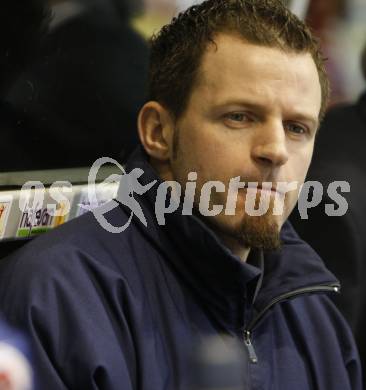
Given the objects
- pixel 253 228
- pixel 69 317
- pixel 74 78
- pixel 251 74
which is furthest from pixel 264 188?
pixel 74 78

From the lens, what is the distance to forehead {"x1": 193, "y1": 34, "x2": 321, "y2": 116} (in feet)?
4.53

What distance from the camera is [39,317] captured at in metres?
1.16

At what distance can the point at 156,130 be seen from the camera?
4.82 feet

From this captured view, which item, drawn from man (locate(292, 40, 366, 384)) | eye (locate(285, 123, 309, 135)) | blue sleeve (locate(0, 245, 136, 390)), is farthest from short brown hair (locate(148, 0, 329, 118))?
man (locate(292, 40, 366, 384))

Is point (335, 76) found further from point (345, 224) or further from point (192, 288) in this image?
point (192, 288)

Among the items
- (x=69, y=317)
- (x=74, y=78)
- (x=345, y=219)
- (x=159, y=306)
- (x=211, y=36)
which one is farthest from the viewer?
(x=345, y=219)

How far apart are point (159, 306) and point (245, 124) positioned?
0.34 metres

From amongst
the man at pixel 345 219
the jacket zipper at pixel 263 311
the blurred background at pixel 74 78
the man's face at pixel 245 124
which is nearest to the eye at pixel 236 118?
the man's face at pixel 245 124

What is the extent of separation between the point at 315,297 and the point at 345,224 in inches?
12.2

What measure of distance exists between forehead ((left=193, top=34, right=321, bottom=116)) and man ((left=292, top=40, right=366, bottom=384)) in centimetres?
54

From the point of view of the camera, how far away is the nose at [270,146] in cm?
135

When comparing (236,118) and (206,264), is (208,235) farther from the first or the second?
(236,118)

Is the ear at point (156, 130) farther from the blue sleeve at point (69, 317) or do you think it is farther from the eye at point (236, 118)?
the blue sleeve at point (69, 317)

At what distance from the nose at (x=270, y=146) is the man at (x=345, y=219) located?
0.55 m
